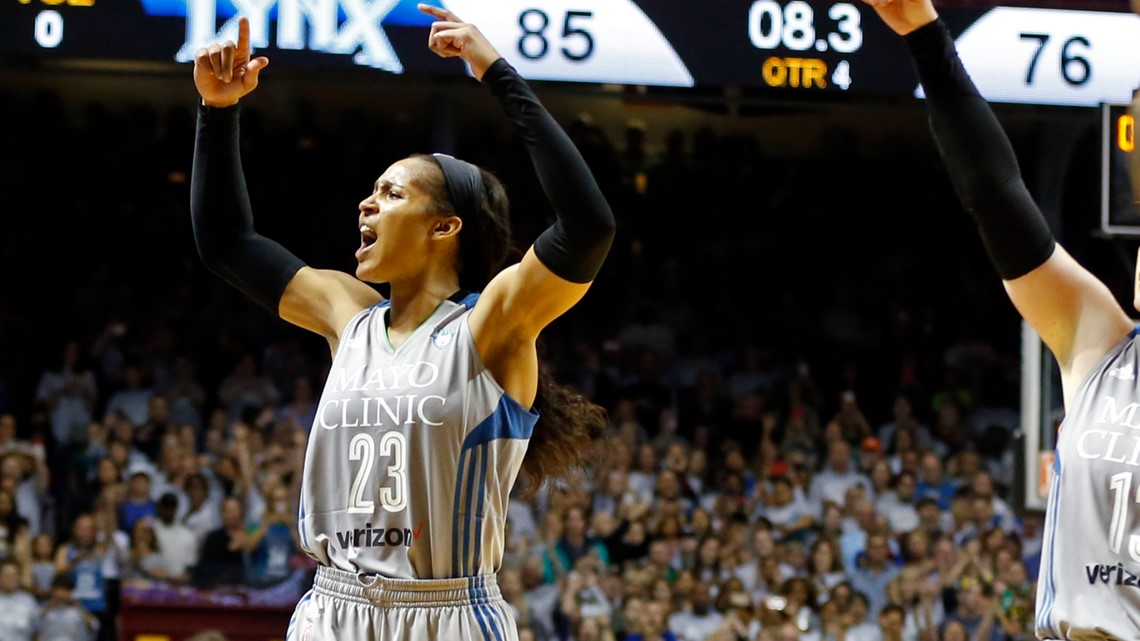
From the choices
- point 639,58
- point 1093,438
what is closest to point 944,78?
point 1093,438

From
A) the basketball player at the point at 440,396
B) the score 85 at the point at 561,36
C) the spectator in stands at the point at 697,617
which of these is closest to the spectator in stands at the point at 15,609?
the spectator in stands at the point at 697,617

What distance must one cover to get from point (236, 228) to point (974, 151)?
65.9 inches

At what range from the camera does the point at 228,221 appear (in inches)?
143

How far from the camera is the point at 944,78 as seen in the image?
9.31 ft

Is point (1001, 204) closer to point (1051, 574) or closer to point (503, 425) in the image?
point (1051, 574)

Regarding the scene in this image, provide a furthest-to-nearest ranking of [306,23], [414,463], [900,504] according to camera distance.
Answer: [900,504]
[306,23]
[414,463]

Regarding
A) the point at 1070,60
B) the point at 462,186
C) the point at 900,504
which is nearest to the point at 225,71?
the point at 462,186

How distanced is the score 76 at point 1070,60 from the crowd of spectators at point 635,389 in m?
2.43

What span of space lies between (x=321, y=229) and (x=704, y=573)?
15.2ft

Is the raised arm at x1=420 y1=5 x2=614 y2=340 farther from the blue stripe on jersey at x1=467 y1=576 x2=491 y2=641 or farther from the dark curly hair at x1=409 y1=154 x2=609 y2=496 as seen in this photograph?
the blue stripe on jersey at x1=467 y1=576 x2=491 y2=641

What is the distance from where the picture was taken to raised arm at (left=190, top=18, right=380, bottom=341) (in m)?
3.62

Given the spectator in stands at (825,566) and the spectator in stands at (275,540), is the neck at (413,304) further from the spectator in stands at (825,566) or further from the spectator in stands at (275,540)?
the spectator in stands at (825,566)

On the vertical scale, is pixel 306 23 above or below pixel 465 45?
above

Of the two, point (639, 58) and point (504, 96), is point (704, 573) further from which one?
point (504, 96)
